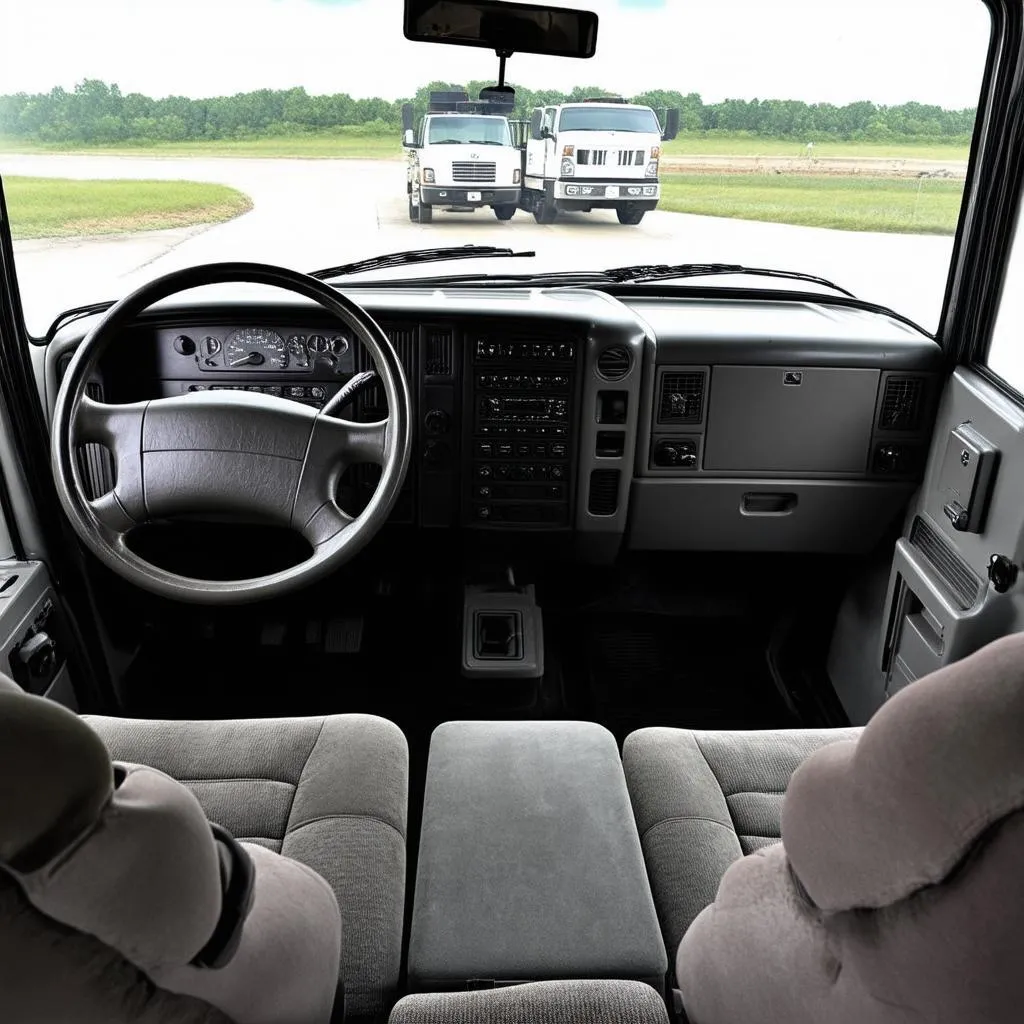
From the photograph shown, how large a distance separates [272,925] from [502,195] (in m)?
2.47

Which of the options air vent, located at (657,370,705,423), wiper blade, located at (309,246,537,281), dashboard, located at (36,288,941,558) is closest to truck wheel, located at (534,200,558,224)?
wiper blade, located at (309,246,537,281)

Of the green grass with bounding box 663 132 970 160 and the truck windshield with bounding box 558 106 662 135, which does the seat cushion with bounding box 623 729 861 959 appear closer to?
the green grass with bounding box 663 132 970 160

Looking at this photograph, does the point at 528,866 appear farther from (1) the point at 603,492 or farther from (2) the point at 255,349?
(2) the point at 255,349

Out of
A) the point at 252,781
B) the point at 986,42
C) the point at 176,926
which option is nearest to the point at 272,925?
the point at 176,926

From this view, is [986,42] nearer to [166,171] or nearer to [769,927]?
[166,171]

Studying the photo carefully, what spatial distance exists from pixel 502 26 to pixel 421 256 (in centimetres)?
88

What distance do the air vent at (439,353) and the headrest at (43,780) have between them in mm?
2283

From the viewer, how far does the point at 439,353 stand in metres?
2.90

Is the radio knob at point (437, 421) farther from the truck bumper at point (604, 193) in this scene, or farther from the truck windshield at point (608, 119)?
the truck windshield at point (608, 119)

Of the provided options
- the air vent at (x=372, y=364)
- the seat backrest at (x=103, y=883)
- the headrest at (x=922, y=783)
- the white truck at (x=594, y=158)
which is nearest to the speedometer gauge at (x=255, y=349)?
the air vent at (x=372, y=364)

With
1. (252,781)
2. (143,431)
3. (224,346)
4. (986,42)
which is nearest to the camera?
(252,781)

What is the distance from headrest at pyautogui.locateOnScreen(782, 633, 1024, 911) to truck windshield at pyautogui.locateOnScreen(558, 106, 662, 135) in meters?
2.66

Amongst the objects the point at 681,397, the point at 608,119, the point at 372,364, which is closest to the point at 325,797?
the point at 372,364

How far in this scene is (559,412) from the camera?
2967 mm
